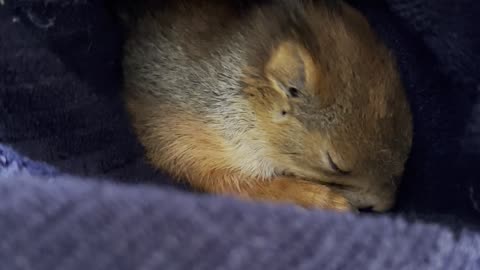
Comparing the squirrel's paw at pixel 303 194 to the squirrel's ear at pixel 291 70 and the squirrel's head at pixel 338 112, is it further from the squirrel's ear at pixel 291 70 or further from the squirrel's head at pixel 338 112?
the squirrel's ear at pixel 291 70

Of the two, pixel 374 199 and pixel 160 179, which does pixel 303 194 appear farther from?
pixel 160 179

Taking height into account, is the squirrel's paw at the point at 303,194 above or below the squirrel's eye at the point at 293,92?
below

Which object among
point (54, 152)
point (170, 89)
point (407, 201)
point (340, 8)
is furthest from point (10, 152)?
point (407, 201)

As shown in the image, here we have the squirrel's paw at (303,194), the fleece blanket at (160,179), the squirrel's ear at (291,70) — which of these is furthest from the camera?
the squirrel's paw at (303,194)

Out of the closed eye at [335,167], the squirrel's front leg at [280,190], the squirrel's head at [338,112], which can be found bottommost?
the squirrel's front leg at [280,190]

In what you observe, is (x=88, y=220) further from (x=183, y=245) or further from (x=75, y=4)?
(x=75, y=4)

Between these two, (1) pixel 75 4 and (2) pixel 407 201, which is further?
(2) pixel 407 201

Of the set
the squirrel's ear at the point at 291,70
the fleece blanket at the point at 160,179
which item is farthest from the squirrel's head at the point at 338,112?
the fleece blanket at the point at 160,179
